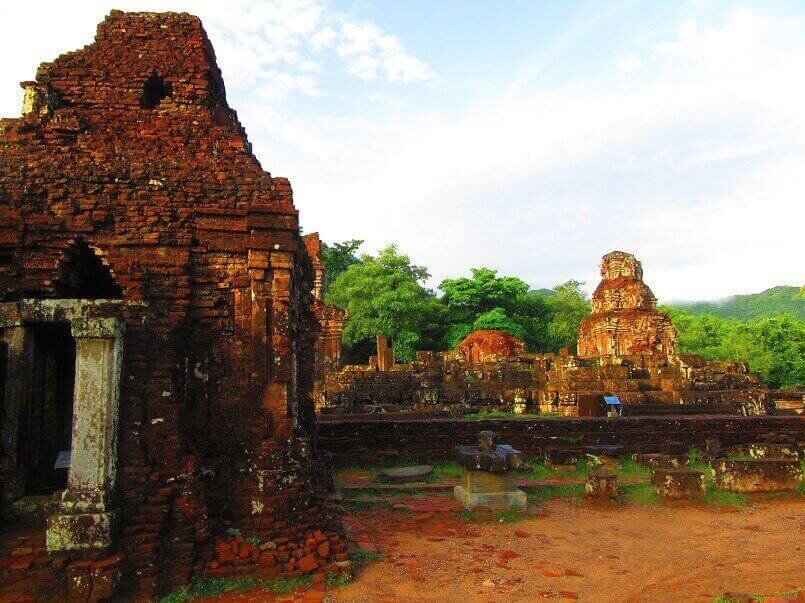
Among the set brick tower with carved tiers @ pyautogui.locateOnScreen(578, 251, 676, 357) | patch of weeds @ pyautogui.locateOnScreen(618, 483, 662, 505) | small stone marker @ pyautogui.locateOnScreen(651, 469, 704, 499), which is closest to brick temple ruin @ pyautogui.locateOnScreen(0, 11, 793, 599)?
patch of weeds @ pyautogui.locateOnScreen(618, 483, 662, 505)

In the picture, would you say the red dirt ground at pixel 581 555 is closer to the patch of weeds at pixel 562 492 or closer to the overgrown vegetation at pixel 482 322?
the patch of weeds at pixel 562 492

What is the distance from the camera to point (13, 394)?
526 cm

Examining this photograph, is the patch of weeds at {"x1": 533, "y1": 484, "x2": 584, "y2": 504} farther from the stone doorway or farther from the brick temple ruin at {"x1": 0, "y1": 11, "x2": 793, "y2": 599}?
the stone doorway

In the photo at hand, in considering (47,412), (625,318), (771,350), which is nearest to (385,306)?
(625,318)

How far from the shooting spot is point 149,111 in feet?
23.1

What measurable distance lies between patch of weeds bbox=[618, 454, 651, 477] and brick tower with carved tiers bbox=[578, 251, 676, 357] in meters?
10.9

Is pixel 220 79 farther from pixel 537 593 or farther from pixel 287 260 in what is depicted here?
pixel 537 593

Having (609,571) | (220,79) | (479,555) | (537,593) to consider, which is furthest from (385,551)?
(220,79)

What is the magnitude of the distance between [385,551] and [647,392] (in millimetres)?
13240

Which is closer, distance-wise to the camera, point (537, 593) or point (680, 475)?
point (537, 593)

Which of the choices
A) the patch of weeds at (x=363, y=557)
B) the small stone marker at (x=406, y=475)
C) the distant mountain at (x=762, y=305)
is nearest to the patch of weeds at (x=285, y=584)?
the patch of weeds at (x=363, y=557)

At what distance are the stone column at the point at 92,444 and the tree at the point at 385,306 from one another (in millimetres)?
29703

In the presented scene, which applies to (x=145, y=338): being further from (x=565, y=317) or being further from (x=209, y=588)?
(x=565, y=317)

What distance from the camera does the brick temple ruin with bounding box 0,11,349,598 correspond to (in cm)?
498
